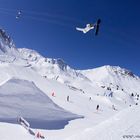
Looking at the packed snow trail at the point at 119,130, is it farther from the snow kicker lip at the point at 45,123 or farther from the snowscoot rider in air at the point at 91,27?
the snow kicker lip at the point at 45,123

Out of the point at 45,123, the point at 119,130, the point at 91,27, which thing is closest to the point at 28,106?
the point at 45,123

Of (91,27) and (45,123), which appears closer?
(91,27)

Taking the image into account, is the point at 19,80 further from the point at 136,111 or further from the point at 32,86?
the point at 136,111

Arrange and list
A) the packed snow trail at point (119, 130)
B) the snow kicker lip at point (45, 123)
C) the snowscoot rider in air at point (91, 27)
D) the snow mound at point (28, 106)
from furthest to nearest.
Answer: the snow mound at point (28, 106), the snow kicker lip at point (45, 123), the snowscoot rider in air at point (91, 27), the packed snow trail at point (119, 130)

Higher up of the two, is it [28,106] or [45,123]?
[28,106]

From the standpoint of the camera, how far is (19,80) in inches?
1715

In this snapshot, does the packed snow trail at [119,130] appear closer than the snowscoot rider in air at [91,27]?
Yes

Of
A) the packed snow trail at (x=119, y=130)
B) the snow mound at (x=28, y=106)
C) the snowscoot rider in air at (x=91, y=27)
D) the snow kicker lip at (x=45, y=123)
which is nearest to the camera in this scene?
the packed snow trail at (x=119, y=130)

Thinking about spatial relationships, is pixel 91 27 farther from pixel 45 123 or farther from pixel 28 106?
pixel 28 106

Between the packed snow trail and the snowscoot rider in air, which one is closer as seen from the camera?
the packed snow trail

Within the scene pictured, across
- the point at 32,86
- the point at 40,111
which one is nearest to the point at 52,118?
the point at 40,111

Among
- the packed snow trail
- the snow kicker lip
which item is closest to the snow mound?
the snow kicker lip

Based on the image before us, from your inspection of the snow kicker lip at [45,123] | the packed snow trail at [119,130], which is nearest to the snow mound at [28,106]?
the snow kicker lip at [45,123]

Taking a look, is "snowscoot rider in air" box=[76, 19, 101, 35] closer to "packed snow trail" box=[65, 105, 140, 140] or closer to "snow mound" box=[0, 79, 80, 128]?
"packed snow trail" box=[65, 105, 140, 140]
